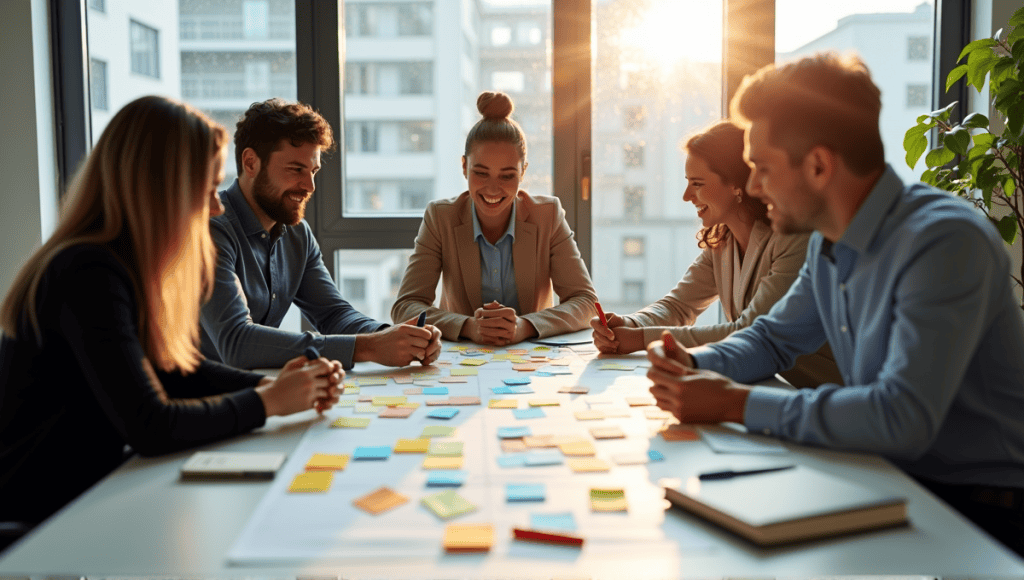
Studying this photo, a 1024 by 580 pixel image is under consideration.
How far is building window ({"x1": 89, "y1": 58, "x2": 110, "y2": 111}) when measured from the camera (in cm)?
330

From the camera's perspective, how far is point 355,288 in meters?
3.47

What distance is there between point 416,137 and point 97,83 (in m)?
1.42

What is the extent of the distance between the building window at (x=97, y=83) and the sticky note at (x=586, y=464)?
3099 millimetres

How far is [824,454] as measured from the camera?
116 cm

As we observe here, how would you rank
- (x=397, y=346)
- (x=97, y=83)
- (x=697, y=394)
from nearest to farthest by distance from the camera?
(x=697, y=394)
(x=397, y=346)
(x=97, y=83)

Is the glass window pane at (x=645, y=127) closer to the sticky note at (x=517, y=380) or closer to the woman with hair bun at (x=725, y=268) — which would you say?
the woman with hair bun at (x=725, y=268)

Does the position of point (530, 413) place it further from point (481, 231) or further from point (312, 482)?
point (481, 231)

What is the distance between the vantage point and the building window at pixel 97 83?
3299mm

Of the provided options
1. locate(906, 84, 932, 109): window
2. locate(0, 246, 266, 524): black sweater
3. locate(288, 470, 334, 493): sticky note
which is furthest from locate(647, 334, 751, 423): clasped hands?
locate(906, 84, 932, 109): window

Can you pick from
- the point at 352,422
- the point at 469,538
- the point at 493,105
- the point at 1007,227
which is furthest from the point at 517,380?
the point at 1007,227

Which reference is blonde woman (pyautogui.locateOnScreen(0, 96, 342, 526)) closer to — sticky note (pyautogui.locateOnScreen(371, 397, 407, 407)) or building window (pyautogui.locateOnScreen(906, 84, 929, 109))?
sticky note (pyautogui.locateOnScreen(371, 397, 407, 407))

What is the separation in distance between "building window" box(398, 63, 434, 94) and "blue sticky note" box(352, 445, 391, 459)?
8.03 ft

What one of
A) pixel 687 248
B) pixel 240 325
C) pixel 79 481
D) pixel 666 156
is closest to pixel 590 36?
pixel 666 156

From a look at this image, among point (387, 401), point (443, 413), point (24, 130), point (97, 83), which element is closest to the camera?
point (443, 413)
